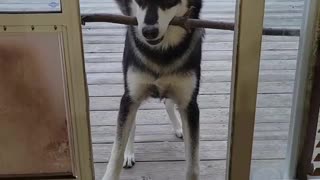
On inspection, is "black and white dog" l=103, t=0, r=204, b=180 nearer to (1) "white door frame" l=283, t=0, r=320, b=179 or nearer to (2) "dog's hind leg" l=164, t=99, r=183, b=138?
(2) "dog's hind leg" l=164, t=99, r=183, b=138

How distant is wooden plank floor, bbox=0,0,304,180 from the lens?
3.89 feet

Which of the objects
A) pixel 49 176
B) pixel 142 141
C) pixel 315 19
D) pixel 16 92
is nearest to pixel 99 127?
pixel 142 141

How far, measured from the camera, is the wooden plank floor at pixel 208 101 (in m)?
1.18

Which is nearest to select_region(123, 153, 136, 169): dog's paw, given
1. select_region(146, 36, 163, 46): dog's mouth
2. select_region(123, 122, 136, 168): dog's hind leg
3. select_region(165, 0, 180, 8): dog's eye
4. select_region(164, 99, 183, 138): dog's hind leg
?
select_region(123, 122, 136, 168): dog's hind leg

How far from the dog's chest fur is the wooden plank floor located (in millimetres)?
101

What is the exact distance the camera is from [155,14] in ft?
3.63

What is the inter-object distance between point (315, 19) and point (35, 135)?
793 mm

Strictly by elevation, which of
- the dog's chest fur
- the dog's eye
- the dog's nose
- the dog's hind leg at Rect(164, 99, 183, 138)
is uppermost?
the dog's eye

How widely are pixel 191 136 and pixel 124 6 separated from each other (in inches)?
17.0

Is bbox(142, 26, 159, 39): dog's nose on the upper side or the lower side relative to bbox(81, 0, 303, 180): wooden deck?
upper

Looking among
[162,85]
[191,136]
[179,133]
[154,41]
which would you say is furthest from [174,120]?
[154,41]

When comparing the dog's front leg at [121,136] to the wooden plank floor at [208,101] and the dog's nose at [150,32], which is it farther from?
the dog's nose at [150,32]

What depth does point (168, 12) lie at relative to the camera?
112 cm

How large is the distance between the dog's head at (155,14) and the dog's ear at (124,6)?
11 millimetres
